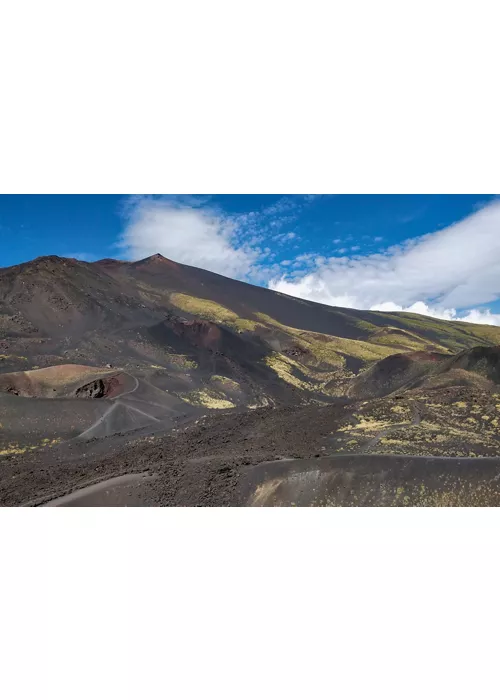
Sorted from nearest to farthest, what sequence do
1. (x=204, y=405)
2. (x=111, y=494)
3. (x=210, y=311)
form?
(x=111, y=494)
(x=204, y=405)
(x=210, y=311)

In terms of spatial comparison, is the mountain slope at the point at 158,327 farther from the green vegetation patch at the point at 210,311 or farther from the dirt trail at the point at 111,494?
the dirt trail at the point at 111,494

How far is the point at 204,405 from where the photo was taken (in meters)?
18.8

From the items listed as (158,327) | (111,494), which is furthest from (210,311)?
(111,494)

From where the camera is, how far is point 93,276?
94.1ft

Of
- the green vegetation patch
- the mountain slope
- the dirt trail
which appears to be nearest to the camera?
the dirt trail

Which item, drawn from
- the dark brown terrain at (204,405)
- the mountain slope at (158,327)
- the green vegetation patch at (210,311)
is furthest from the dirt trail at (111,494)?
the green vegetation patch at (210,311)

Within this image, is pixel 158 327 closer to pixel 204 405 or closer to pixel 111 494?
pixel 204 405

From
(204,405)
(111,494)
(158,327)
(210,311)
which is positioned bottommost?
(111,494)

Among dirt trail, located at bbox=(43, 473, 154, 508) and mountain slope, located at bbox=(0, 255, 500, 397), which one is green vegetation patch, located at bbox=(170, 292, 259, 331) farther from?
dirt trail, located at bbox=(43, 473, 154, 508)

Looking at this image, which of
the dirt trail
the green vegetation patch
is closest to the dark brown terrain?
the dirt trail

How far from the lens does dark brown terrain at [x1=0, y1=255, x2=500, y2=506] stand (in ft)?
24.7

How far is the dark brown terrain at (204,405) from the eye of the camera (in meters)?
7.52

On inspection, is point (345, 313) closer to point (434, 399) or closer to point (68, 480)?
point (434, 399)

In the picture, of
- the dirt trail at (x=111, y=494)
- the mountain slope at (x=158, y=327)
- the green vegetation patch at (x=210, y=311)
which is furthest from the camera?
the green vegetation patch at (x=210, y=311)
